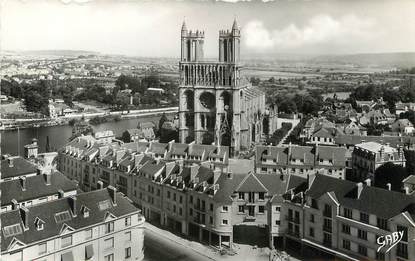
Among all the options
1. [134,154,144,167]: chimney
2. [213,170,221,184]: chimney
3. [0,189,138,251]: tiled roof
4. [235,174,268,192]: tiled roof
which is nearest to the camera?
[0,189,138,251]: tiled roof

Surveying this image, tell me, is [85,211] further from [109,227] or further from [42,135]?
[42,135]

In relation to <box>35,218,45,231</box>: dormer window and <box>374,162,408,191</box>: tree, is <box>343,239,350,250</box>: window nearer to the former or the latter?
<box>374,162,408,191</box>: tree

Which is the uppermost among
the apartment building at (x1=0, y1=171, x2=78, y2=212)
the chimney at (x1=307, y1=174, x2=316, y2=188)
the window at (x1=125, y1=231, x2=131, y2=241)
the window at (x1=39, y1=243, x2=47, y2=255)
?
the chimney at (x1=307, y1=174, x2=316, y2=188)

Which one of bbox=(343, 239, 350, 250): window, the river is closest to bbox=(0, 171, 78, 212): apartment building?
bbox=(343, 239, 350, 250): window

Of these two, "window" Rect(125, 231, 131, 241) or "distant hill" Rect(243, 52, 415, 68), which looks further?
"distant hill" Rect(243, 52, 415, 68)

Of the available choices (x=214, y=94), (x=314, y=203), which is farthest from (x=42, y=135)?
(x=314, y=203)

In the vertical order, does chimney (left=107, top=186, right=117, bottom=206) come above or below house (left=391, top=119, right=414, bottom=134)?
above

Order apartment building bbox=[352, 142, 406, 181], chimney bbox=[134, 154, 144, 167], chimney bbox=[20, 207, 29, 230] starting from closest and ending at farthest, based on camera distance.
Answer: chimney bbox=[20, 207, 29, 230]
chimney bbox=[134, 154, 144, 167]
apartment building bbox=[352, 142, 406, 181]

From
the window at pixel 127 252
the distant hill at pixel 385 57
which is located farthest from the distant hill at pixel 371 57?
the window at pixel 127 252
